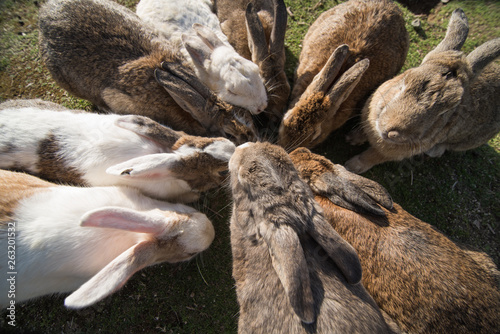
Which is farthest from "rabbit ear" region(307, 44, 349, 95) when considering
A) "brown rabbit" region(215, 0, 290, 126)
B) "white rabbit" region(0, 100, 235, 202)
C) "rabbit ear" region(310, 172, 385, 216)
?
"white rabbit" region(0, 100, 235, 202)

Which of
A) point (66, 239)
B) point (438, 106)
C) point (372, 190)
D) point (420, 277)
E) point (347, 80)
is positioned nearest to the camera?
point (420, 277)

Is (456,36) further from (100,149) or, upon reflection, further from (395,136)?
(100,149)

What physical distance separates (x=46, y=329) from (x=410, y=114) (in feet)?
16.9

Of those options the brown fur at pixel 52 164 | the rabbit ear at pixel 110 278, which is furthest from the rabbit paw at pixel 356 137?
the brown fur at pixel 52 164

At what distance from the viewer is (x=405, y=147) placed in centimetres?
367

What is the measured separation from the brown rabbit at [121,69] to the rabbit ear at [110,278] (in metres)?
1.81

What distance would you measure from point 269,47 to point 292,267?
10.2ft

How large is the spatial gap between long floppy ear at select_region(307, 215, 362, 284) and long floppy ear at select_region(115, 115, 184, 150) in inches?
75.8

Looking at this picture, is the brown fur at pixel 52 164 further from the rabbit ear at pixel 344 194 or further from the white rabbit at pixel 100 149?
the rabbit ear at pixel 344 194

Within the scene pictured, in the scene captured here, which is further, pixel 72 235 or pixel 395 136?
pixel 395 136

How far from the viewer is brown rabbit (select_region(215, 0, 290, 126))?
392 centimetres

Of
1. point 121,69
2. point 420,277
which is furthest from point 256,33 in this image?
point 420,277

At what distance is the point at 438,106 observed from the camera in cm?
306

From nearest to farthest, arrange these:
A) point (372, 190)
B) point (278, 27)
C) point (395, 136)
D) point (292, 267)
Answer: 1. point (292, 267)
2. point (372, 190)
3. point (395, 136)
4. point (278, 27)
